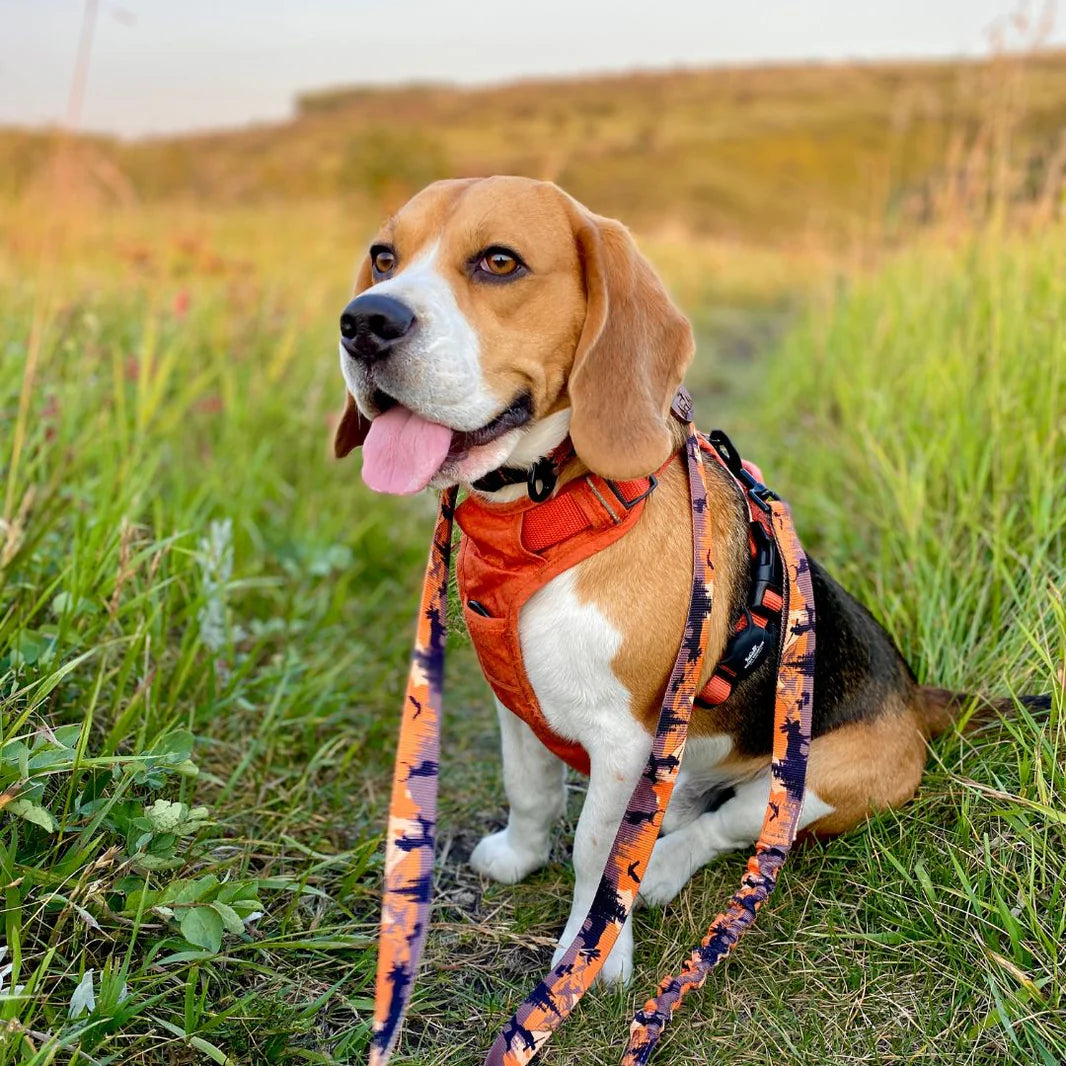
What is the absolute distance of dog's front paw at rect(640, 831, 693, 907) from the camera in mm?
2742

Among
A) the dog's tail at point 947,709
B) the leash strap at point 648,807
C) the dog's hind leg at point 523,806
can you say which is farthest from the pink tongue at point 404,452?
the dog's tail at point 947,709

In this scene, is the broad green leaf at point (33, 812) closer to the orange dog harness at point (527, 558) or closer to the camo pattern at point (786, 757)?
the orange dog harness at point (527, 558)

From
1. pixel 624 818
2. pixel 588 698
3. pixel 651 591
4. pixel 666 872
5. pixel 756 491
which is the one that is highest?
pixel 756 491

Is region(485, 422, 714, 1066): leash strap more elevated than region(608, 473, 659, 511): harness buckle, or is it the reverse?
region(608, 473, 659, 511): harness buckle

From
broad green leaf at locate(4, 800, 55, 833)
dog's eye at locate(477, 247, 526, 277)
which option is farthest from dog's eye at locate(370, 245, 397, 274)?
broad green leaf at locate(4, 800, 55, 833)

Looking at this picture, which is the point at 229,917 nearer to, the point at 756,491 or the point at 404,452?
the point at 404,452

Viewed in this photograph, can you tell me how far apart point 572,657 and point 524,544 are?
28 centimetres

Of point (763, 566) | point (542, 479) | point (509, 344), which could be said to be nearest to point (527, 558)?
point (542, 479)

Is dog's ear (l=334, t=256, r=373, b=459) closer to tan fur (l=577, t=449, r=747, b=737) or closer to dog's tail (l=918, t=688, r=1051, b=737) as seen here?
tan fur (l=577, t=449, r=747, b=737)

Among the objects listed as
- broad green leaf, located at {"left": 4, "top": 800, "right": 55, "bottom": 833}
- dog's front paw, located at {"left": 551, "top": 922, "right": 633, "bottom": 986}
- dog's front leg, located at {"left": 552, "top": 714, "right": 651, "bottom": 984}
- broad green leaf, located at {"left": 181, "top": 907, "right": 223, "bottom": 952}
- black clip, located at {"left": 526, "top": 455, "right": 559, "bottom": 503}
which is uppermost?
black clip, located at {"left": 526, "top": 455, "right": 559, "bottom": 503}

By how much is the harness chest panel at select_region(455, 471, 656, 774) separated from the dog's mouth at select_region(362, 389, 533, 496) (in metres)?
0.20

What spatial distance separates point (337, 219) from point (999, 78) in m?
8.63

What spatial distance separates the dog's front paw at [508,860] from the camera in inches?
113

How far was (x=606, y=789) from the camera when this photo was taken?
7.72 ft
